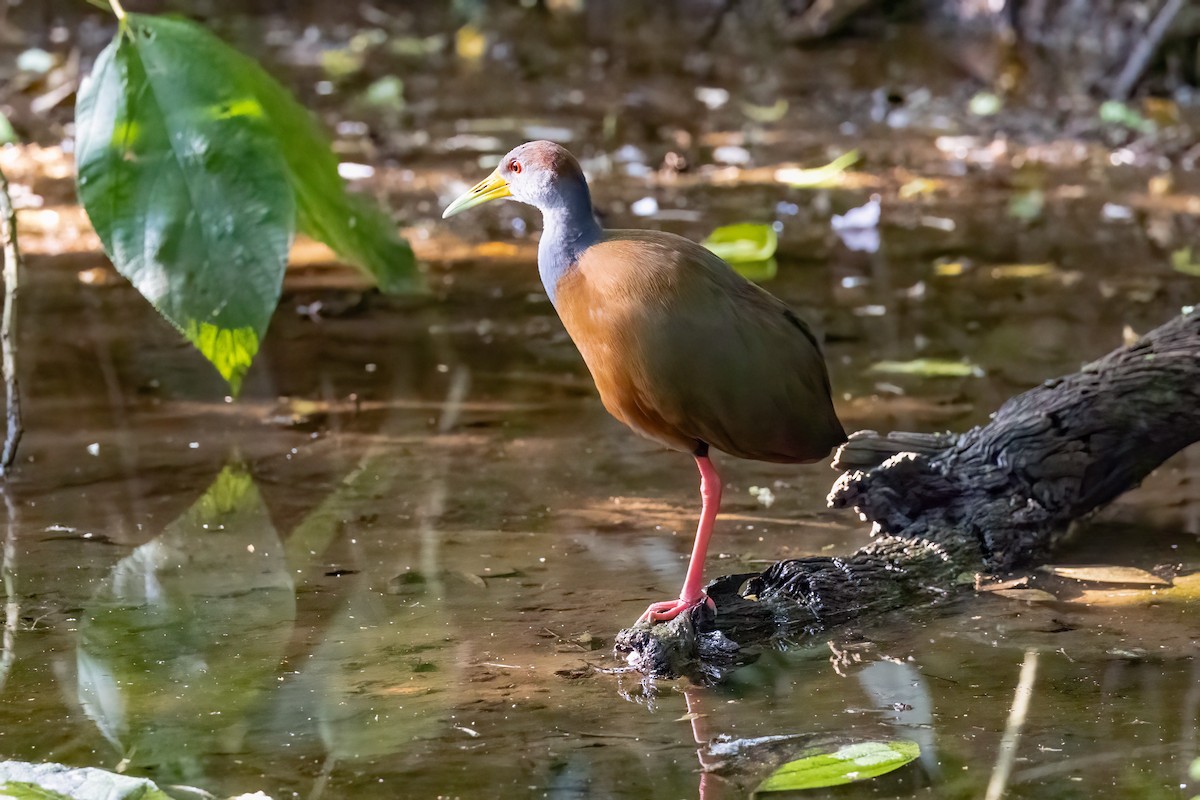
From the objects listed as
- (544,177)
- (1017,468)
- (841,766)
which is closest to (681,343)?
(544,177)

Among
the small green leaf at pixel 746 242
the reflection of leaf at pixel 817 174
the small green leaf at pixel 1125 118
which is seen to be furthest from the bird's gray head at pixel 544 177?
the small green leaf at pixel 1125 118

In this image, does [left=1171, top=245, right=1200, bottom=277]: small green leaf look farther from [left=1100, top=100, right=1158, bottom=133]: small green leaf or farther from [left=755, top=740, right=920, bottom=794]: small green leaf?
[left=755, top=740, right=920, bottom=794]: small green leaf

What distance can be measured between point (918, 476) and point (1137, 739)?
1.08m

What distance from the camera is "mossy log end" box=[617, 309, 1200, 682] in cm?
349

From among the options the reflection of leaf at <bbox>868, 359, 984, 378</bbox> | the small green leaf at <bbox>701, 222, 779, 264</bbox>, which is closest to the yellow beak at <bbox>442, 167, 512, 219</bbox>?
the reflection of leaf at <bbox>868, 359, 984, 378</bbox>

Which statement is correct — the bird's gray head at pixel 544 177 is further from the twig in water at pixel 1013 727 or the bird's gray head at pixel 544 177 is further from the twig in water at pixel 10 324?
the twig in water at pixel 1013 727

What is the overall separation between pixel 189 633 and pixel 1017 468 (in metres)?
1.95

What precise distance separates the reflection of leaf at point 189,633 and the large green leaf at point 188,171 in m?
1.12

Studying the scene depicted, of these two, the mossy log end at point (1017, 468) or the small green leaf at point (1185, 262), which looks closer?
the mossy log end at point (1017, 468)

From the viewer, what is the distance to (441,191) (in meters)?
7.62

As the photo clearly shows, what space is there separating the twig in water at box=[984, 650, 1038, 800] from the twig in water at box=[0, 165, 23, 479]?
7.90 feet

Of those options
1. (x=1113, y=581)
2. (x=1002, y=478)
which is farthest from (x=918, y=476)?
(x=1113, y=581)

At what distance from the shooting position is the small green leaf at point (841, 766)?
2.43m

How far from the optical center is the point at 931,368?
5.02 meters
